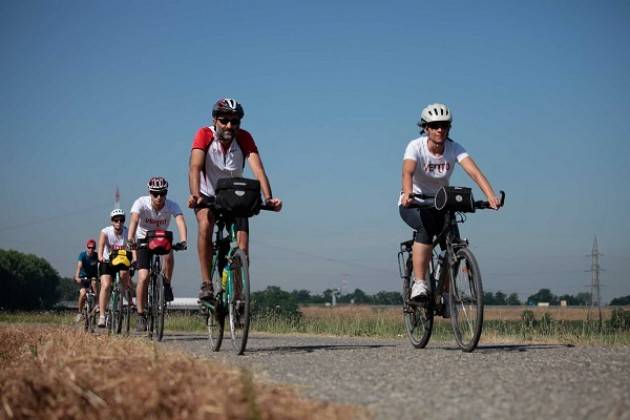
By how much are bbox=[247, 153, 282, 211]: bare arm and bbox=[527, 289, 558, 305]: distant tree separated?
18779 centimetres

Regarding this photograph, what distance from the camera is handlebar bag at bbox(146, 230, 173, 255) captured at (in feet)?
37.6

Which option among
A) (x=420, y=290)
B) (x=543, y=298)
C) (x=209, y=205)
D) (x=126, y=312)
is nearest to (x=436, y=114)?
(x=420, y=290)

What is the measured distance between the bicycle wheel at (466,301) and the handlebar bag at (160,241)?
189 inches

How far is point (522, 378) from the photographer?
550cm

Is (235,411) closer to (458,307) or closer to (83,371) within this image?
(83,371)

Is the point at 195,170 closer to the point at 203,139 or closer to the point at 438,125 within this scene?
the point at 203,139

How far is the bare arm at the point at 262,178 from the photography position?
8.36 meters

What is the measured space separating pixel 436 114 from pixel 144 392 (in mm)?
4970

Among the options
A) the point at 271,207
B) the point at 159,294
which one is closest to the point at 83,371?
the point at 271,207

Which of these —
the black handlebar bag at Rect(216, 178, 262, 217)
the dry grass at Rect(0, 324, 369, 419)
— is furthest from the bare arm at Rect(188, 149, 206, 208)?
the dry grass at Rect(0, 324, 369, 419)

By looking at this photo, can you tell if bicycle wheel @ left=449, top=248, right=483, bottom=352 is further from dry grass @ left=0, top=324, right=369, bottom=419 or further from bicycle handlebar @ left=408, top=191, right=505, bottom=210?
dry grass @ left=0, top=324, right=369, bottom=419

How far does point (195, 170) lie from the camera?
8.45 metres

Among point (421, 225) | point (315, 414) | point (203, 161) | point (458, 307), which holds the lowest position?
point (315, 414)

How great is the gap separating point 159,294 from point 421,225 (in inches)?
178
